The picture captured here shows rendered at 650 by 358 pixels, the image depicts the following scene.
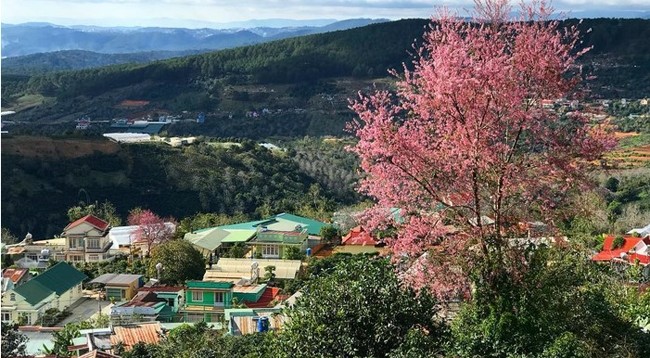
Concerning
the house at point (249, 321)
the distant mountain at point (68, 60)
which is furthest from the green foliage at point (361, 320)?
the distant mountain at point (68, 60)

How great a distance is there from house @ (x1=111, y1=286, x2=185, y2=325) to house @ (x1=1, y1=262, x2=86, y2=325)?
2030 millimetres

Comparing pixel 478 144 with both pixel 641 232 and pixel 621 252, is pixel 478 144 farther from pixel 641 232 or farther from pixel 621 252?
pixel 641 232

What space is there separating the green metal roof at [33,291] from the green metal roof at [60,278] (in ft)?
0.53

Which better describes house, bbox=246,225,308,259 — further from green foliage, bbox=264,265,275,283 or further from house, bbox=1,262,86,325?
house, bbox=1,262,86,325

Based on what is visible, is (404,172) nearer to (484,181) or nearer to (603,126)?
(484,181)

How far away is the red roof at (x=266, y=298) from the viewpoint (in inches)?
631

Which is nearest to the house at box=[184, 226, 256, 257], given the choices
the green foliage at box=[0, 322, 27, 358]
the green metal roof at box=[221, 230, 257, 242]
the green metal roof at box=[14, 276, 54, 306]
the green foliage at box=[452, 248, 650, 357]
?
the green metal roof at box=[221, 230, 257, 242]

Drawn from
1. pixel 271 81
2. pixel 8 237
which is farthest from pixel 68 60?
pixel 8 237

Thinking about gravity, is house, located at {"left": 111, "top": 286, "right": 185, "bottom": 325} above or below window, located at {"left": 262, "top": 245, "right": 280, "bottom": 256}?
above

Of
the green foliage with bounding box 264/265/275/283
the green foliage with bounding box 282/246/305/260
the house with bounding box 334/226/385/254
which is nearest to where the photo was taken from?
the green foliage with bounding box 264/265/275/283

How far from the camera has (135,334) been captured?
12.3 m

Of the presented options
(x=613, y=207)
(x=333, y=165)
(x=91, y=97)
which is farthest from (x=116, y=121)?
(x=613, y=207)

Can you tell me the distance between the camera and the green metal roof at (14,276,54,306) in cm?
1719

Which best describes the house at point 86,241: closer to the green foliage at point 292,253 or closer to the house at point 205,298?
the green foliage at point 292,253
